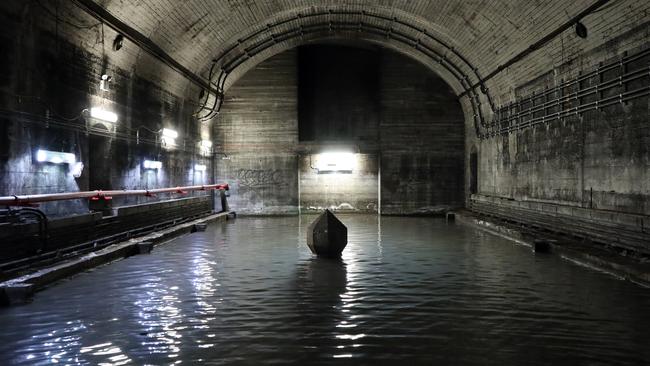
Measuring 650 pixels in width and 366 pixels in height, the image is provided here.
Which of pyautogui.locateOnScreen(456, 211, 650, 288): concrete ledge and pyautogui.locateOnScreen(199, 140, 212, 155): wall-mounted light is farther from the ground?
pyautogui.locateOnScreen(199, 140, 212, 155): wall-mounted light

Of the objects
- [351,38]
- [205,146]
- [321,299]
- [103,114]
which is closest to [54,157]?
[103,114]

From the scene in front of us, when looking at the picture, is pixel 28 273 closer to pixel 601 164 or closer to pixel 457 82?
pixel 601 164

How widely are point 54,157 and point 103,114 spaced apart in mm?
2431

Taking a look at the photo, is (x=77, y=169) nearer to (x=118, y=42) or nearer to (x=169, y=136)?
(x=118, y=42)

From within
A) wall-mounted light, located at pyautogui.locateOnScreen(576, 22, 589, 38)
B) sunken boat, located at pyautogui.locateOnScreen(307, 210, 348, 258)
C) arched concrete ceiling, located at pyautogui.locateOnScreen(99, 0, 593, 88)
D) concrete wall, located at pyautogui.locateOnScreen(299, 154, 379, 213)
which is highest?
arched concrete ceiling, located at pyautogui.locateOnScreen(99, 0, 593, 88)

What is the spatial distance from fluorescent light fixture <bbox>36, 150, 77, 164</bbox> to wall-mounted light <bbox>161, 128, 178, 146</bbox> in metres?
5.93

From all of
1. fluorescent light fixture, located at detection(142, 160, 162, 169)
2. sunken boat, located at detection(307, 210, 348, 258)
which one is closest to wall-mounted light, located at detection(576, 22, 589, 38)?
sunken boat, located at detection(307, 210, 348, 258)

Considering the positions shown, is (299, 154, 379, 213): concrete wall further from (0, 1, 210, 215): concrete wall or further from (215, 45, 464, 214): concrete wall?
(0, 1, 210, 215): concrete wall

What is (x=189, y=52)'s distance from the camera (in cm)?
1728

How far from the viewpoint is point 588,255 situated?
1026cm

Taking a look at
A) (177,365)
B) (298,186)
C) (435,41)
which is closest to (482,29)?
(435,41)

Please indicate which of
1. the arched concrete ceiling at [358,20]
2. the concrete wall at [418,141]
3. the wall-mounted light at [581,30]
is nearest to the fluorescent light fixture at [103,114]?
the arched concrete ceiling at [358,20]

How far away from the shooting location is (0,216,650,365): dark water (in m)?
5.17

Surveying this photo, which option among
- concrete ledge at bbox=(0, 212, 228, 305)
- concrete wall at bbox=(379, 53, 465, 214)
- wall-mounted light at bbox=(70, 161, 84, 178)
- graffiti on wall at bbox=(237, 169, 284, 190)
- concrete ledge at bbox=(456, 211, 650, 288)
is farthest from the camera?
graffiti on wall at bbox=(237, 169, 284, 190)
